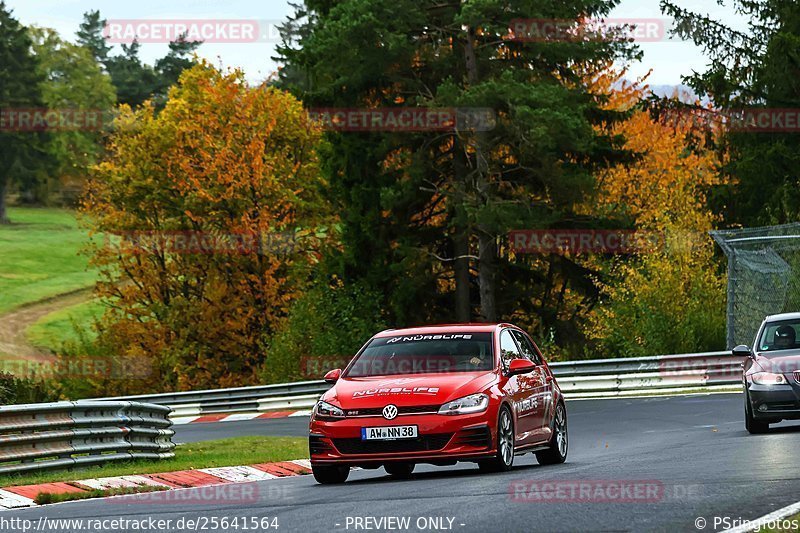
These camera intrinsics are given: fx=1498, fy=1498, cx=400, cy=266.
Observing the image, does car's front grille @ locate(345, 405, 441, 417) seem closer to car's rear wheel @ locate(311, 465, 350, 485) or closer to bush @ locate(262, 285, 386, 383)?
car's rear wheel @ locate(311, 465, 350, 485)

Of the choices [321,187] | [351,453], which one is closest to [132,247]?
[321,187]

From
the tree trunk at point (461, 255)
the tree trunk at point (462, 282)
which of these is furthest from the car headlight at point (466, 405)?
the tree trunk at point (462, 282)

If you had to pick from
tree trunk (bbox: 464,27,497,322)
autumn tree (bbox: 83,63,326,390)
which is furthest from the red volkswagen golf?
autumn tree (bbox: 83,63,326,390)

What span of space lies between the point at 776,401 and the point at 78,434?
8761 millimetres

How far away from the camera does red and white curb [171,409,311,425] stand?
118 feet

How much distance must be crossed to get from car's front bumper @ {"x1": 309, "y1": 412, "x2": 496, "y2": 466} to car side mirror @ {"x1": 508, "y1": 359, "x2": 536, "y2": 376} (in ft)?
3.38

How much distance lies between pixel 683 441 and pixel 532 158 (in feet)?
91.7

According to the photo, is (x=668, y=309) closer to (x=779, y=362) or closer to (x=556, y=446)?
(x=779, y=362)

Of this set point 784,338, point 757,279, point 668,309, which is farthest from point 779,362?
point 668,309

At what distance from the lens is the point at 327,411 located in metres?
14.5

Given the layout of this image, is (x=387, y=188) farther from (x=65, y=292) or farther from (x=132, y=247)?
(x=65, y=292)

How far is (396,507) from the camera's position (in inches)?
443

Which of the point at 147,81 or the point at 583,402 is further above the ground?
the point at 147,81

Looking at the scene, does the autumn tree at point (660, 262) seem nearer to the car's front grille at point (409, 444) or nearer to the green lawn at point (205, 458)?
the green lawn at point (205, 458)
